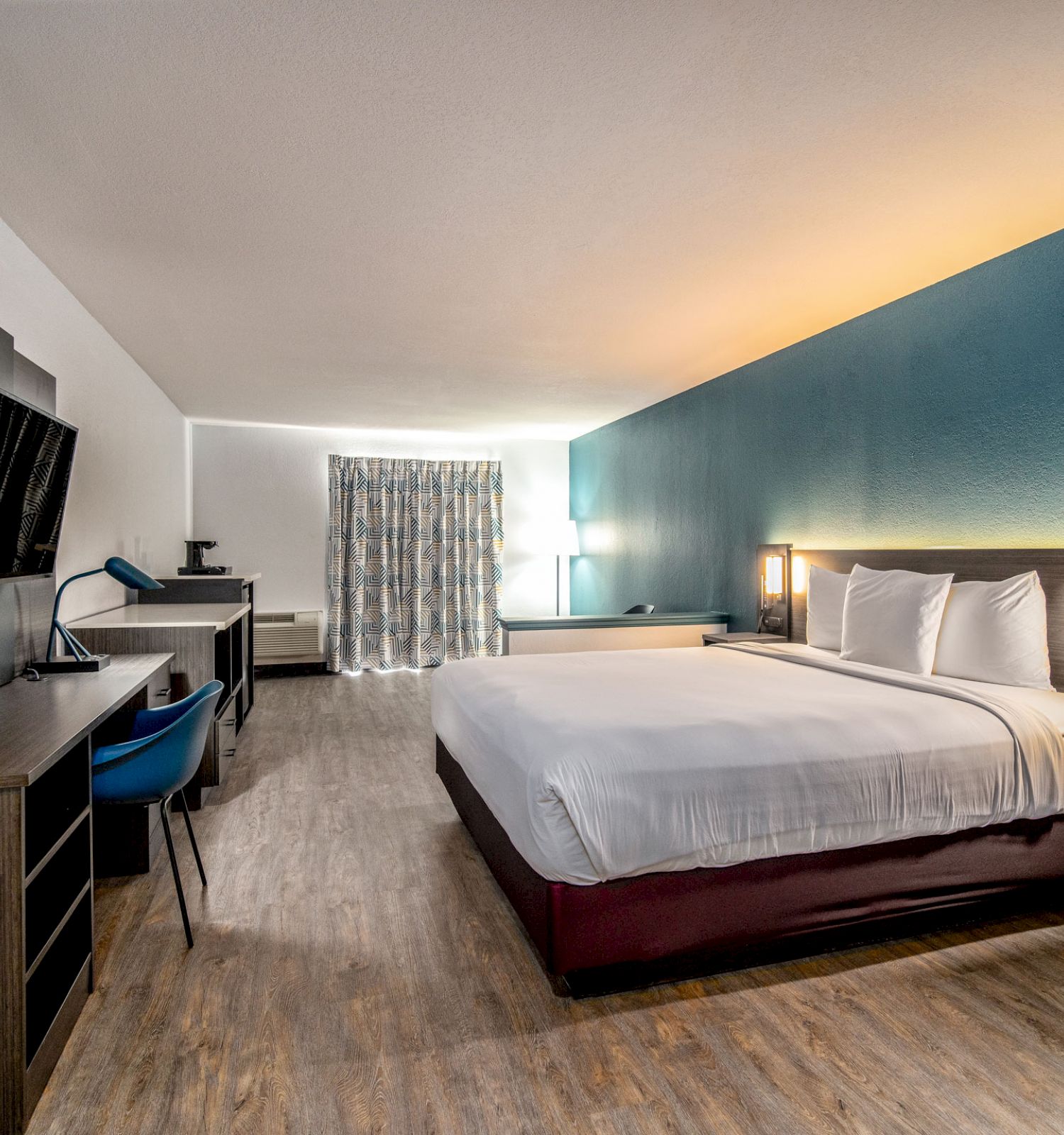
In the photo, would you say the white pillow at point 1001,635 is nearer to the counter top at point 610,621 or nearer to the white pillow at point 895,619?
the white pillow at point 895,619

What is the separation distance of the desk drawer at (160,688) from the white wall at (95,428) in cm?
61

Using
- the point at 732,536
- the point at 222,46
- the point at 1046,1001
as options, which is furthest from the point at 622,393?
the point at 1046,1001

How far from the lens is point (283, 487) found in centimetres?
739

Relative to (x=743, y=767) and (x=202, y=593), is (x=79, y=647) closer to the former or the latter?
(x=202, y=593)

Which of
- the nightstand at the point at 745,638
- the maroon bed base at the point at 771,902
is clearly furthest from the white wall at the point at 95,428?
the nightstand at the point at 745,638

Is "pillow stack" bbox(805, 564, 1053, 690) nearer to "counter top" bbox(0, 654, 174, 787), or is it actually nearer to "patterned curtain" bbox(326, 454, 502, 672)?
"counter top" bbox(0, 654, 174, 787)

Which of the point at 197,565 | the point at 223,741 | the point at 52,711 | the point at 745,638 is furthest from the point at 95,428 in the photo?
the point at 745,638

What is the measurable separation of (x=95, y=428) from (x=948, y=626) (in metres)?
4.36

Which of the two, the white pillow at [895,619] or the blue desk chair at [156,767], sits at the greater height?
the white pillow at [895,619]

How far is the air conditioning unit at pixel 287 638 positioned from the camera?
7051 mm

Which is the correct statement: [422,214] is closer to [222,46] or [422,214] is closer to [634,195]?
[634,195]

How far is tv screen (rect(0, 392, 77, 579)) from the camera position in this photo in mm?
2252

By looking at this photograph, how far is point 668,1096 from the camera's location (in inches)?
65.4

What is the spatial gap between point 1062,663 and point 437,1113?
277 cm
